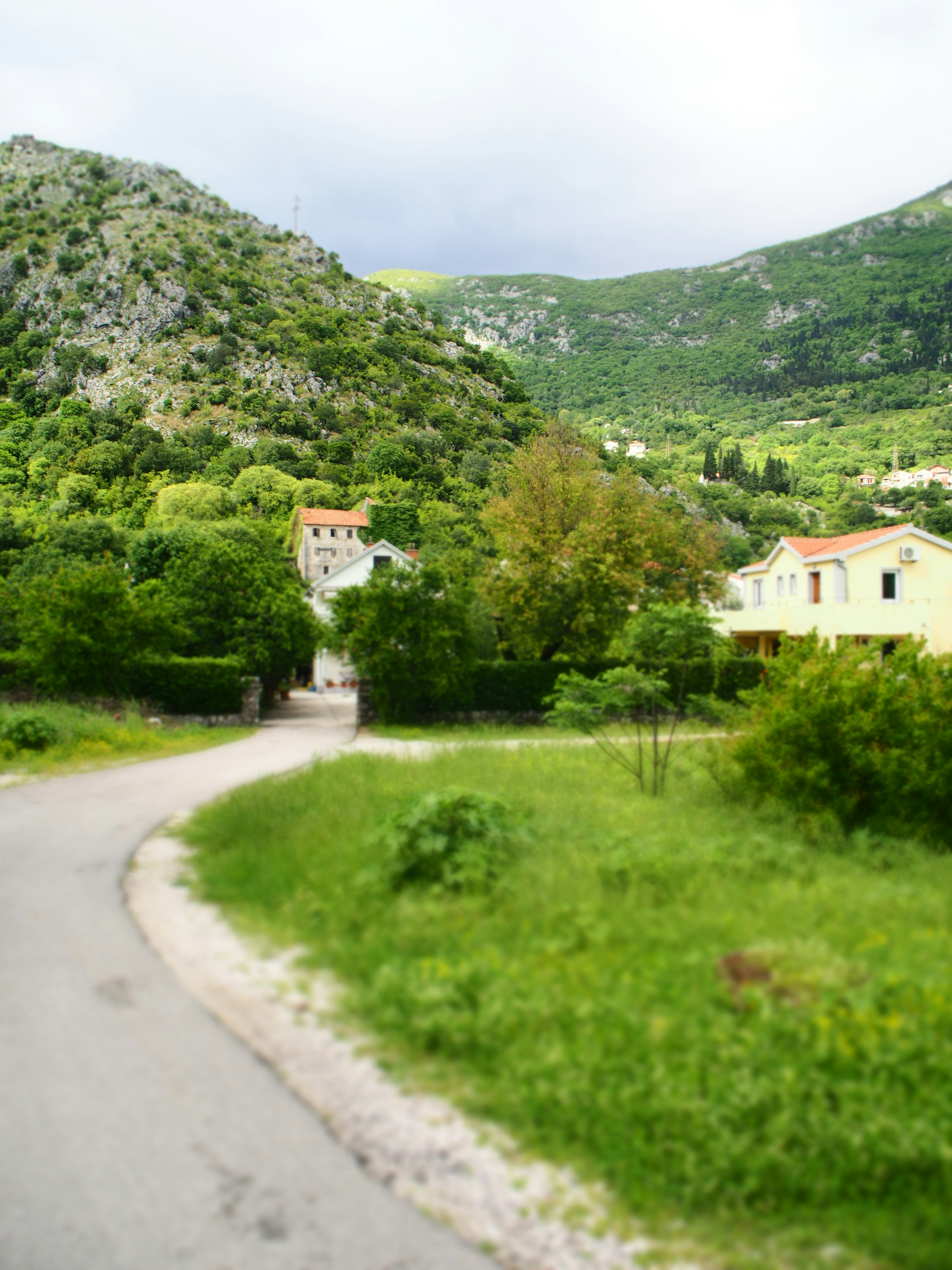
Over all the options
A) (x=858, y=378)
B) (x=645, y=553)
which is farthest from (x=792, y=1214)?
(x=858, y=378)

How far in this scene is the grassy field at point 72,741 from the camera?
1472 centimetres

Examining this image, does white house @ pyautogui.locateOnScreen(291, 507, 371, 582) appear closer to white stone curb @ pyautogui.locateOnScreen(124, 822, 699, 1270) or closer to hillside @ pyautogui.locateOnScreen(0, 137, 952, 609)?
hillside @ pyautogui.locateOnScreen(0, 137, 952, 609)

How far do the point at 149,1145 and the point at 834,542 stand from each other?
39.4m

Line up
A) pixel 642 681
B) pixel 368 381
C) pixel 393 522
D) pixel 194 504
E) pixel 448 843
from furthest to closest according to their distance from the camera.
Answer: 1. pixel 368 381
2. pixel 393 522
3. pixel 194 504
4. pixel 642 681
5. pixel 448 843

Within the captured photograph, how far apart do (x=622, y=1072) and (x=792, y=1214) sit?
0.89 metres

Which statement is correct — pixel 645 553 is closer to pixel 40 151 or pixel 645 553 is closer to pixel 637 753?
pixel 637 753

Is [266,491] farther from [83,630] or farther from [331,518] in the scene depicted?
[83,630]

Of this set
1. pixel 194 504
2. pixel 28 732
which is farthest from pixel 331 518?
pixel 28 732

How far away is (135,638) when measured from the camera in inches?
858

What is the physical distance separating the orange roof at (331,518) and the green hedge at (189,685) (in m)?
45.4

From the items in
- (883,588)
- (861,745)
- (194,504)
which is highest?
(194,504)

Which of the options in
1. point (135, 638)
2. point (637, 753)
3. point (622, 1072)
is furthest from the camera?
point (135, 638)

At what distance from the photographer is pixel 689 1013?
4160 millimetres

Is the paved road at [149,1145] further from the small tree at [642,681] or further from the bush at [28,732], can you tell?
the bush at [28,732]
